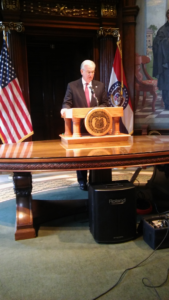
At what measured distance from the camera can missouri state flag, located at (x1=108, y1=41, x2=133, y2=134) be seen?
454 cm

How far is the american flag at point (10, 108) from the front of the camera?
152 inches

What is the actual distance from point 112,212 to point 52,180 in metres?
2.39

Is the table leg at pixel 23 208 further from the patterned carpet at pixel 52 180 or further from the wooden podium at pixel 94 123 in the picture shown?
the patterned carpet at pixel 52 180

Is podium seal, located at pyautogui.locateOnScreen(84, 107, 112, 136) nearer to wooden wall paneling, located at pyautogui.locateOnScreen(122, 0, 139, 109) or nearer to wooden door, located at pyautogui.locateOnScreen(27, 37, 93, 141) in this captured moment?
wooden wall paneling, located at pyautogui.locateOnScreen(122, 0, 139, 109)

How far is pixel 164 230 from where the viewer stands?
5.97ft

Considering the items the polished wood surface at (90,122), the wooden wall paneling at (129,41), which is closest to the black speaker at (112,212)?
the polished wood surface at (90,122)

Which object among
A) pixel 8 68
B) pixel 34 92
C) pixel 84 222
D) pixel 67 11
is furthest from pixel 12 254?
pixel 34 92

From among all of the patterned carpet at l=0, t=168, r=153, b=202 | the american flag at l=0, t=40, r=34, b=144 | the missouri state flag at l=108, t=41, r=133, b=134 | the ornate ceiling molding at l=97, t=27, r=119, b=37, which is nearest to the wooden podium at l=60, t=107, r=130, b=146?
the patterned carpet at l=0, t=168, r=153, b=202

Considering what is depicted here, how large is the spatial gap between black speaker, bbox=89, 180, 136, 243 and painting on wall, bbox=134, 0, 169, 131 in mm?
3239

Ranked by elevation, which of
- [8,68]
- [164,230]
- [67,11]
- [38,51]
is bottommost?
[164,230]

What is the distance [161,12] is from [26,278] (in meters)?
5.05

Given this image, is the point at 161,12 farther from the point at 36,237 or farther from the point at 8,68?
the point at 36,237

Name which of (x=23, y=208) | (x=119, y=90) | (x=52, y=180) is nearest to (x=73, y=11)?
(x=119, y=90)

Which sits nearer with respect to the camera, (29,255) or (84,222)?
(29,255)
